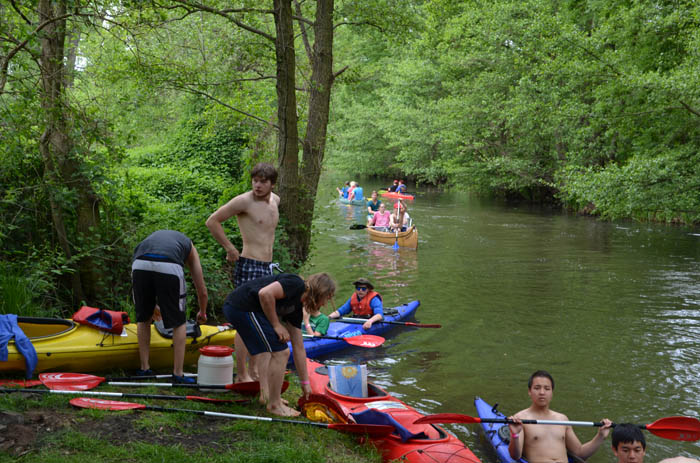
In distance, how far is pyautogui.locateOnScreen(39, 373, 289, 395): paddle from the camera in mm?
4570

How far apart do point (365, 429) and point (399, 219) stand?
13313 mm

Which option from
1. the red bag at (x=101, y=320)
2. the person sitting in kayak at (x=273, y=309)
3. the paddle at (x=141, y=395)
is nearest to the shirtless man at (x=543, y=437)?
the person sitting in kayak at (x=273, y=309)

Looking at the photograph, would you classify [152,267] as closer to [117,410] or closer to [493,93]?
[117,410]

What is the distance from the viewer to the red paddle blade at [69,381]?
4.54m

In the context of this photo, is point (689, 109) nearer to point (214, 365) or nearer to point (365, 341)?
point (365, 341)

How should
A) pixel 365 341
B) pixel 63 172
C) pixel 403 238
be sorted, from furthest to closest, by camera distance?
1. pixel 403 238
2. pixel 365 341
3. pixel 63 172

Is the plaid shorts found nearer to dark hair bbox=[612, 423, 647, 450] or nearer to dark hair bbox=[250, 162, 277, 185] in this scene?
dark hair bbox=[250, 162, 277, 185]

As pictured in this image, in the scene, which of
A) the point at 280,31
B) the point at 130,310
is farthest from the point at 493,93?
the point at 130,310

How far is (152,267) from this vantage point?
477cm

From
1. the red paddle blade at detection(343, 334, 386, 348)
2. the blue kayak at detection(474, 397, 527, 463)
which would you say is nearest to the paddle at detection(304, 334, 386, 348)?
the red paddle blade at detection(343, 334, 386, 348)

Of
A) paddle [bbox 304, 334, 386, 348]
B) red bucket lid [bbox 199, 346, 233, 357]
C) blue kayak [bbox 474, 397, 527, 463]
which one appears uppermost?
red bucket lid [bbox 199, 346, 233, 357]

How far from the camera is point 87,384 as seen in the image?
4.68 meters

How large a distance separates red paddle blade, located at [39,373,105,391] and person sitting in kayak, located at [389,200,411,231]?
12591mm

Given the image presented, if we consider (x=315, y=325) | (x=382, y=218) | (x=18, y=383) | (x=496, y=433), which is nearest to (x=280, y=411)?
(x=496, y=433)
